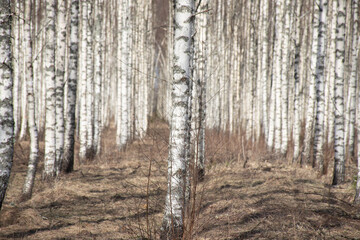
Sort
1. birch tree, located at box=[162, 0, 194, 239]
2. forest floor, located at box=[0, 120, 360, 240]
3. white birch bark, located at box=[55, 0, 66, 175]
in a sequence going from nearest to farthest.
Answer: birch tree, located at box=[162, 0, 194, 239] < forest floor, located at box=[0, 120, 360, 240] < white birch bark, located at box=[55, 0, 66, 175]

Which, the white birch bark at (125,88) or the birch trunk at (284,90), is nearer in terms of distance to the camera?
the birch trunk at (284,90)

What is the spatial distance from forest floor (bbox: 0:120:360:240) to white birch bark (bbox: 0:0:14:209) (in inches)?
38.6

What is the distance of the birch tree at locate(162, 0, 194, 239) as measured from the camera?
4.24 meters

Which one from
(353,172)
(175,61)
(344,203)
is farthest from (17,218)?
(353,172)

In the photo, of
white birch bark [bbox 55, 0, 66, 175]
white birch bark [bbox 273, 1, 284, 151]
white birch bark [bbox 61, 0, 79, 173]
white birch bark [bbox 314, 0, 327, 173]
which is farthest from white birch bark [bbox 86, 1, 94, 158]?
white birch bark [bbox 314, 0, 327, 173]

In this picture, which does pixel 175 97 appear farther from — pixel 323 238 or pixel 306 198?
pixel 306 198

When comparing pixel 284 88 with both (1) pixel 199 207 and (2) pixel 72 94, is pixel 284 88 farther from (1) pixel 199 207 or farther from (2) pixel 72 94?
(1) pixel 199 207

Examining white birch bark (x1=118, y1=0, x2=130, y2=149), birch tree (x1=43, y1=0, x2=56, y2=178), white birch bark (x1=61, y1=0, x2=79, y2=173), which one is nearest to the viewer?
birch tree (x1=43, y1=0, x2=56, y2=178)

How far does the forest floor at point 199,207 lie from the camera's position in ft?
15.2

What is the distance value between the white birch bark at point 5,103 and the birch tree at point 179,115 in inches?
77.2

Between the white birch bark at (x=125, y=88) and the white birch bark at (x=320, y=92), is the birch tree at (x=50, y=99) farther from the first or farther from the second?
the white birch bark at (x=320, y=92)

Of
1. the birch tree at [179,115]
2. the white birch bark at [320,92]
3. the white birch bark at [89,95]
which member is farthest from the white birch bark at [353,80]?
the white birch bark at [89,95]

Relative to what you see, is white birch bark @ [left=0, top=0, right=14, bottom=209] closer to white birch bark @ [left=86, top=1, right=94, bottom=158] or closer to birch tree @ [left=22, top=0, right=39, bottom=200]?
birch tree @ [left=22, top=0, right=39, bottom=200]

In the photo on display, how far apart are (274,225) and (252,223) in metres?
0.31
